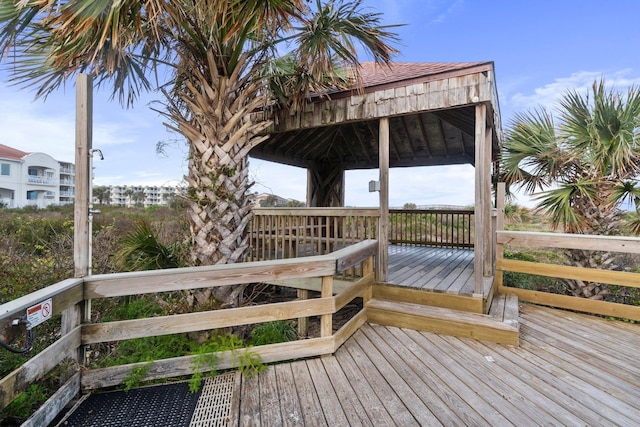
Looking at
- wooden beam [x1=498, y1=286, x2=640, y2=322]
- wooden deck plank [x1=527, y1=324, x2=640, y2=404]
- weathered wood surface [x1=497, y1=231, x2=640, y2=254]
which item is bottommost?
wooden deck plank [x1=527, y1=324, x2=640, y2=404]

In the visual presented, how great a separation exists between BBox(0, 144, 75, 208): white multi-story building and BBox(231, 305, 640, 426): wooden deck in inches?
613

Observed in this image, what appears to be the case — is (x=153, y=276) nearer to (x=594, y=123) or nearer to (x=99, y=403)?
(x=99, y=403)

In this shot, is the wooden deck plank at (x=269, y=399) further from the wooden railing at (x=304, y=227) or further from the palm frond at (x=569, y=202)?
the palm frond at (x=569, y=202)

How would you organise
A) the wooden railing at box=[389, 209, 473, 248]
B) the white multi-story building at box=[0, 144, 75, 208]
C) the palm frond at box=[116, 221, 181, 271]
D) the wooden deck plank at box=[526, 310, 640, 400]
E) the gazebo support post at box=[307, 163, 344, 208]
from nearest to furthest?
the wooden deck plank at box=[526, 310, 640, 400], the palm frond at box=[116, 221, 181, 271], the wooden railing at box=[389, 209, 473, 248], the gazebo support post at box=[307, 163, 344, 208], the white multi-story building at box=[0, 144, 75, 208]

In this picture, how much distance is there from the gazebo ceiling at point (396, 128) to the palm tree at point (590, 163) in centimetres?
99

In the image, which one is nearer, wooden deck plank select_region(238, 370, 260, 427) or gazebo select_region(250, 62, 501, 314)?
wooden deck plank select_region(238, 370, 260, 427)

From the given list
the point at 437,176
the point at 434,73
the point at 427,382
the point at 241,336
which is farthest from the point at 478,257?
the point at 437,176

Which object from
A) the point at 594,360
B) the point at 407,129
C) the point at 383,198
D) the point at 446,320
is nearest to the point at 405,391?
the point at 446,320

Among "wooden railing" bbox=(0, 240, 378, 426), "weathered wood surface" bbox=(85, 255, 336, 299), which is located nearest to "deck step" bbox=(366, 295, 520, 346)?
"wooden railing" bbox=(0, 240, 378, 426)

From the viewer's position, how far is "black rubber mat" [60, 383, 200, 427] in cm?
192

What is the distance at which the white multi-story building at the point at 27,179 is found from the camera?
14.7m

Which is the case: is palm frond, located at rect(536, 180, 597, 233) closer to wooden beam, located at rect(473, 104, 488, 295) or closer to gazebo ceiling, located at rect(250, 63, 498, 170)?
gazebo ceiling, located at rect(250, 63, 498, 170)

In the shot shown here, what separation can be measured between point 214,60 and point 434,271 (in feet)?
14.2

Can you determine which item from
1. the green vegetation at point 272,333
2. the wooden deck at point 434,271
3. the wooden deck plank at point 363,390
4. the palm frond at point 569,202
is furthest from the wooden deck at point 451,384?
the palm frond at point 569,202
